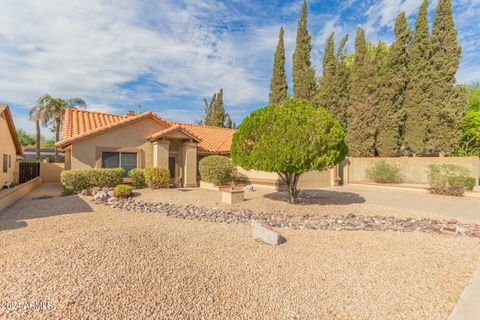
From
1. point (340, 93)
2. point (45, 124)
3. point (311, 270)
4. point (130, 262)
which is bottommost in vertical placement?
point (311, 270)

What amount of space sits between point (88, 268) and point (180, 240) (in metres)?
2.24

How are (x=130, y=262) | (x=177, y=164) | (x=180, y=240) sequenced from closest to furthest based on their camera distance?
(x=130, y=262) < (x=180, y=240) < (x=177, y=164)

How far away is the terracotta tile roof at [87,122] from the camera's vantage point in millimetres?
13992

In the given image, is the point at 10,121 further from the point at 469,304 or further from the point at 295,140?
the point at 469,304

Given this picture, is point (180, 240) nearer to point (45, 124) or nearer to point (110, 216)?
point (110, 216)

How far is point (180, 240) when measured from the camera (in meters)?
6.05

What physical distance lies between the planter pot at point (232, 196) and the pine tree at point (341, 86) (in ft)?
71.5

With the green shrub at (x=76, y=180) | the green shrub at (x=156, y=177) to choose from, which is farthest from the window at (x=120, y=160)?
the green shrub at (x=76, y=180)

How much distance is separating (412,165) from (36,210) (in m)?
25.7

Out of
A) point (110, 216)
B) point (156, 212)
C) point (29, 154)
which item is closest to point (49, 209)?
point (110, 216)

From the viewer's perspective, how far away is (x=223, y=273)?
14.8 ft

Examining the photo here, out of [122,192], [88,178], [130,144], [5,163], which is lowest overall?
[122,192]

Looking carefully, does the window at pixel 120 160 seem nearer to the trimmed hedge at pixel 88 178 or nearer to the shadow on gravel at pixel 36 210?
the trimmed hedge at pixel 88 178

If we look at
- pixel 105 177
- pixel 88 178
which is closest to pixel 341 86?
pixel 105 177
